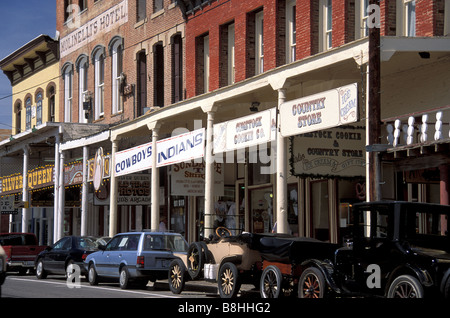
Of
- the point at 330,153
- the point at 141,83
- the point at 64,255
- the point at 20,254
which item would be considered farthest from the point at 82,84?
the point at 330,153

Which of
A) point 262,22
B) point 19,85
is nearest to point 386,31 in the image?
point 262,22

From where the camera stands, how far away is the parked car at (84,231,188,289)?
2078 centimetres

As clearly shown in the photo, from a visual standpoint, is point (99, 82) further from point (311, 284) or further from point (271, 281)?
point (311, 284)

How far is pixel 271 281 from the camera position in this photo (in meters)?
15.6

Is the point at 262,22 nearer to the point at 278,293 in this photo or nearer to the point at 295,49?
the point at 295,49

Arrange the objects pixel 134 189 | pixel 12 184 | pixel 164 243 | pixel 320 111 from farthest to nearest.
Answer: pixel 12 184 < pixel 134 189 < pixel 164 243 < pixel 320 111

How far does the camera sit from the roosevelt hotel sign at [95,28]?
35.5 metres

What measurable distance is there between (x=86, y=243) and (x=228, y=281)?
9689 millimetres

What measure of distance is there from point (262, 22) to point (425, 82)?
7.08 m

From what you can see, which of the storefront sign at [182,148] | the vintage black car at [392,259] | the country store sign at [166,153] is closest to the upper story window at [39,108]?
the country store sign at [166,153]

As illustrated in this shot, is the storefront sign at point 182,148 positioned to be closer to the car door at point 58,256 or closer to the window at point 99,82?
the car door at point 58,256

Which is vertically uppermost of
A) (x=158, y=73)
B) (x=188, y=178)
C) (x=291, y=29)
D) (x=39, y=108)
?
(x=39, y=108)

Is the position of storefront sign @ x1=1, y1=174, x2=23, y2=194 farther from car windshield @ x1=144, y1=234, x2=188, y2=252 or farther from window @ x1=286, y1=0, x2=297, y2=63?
car windshield @ x1=144, y1=234, x2=188, y2=252

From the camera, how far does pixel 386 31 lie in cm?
2058
